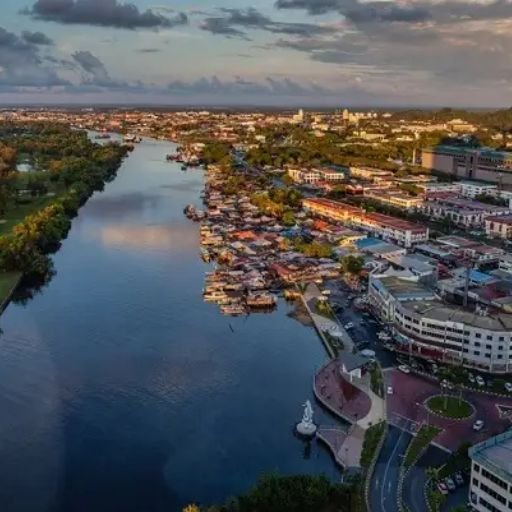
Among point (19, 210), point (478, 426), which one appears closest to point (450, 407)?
point (478, 426)

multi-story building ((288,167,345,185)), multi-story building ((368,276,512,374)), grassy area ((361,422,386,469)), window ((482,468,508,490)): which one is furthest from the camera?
multi-story building ((288,167,345,185))

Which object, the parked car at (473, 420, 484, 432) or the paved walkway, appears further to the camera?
the parked car at (473, 420, 484, 432)

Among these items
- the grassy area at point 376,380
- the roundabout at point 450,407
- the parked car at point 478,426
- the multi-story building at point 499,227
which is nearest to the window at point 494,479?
the parked car at point 478,426

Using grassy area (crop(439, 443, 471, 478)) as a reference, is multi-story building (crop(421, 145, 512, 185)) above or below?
above

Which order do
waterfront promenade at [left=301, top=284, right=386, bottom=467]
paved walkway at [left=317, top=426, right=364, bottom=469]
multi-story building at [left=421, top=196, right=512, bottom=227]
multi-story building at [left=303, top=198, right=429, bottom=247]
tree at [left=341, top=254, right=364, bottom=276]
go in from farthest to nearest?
multi-story building at [left=421, top=196, right=512, bottom=227]
multi-story building at [left=303, top=198, right=429, bottom=247]
tree at [left=341, top=254, right=364, bottom=276]
waterfront promenade at [left=301, top=284, right=386, bottom=467]
paved walkway at [left=317, top=426, right=364, bottom=469]

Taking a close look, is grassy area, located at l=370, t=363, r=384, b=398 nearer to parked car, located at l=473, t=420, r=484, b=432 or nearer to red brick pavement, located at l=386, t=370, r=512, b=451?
red brick pavement, located at l=386, t=370, r=512, b=451

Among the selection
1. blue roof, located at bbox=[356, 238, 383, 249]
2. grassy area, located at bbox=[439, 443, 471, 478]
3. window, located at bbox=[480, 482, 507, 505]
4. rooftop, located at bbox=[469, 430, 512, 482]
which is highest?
rooftop, located at bbox=[469, 430, 512, 482]

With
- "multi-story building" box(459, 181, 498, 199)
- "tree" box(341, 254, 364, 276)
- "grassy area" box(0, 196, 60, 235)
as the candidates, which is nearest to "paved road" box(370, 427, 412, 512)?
"tree" box(341, 254, 364, 276)

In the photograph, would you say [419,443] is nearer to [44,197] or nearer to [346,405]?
[346,405]
